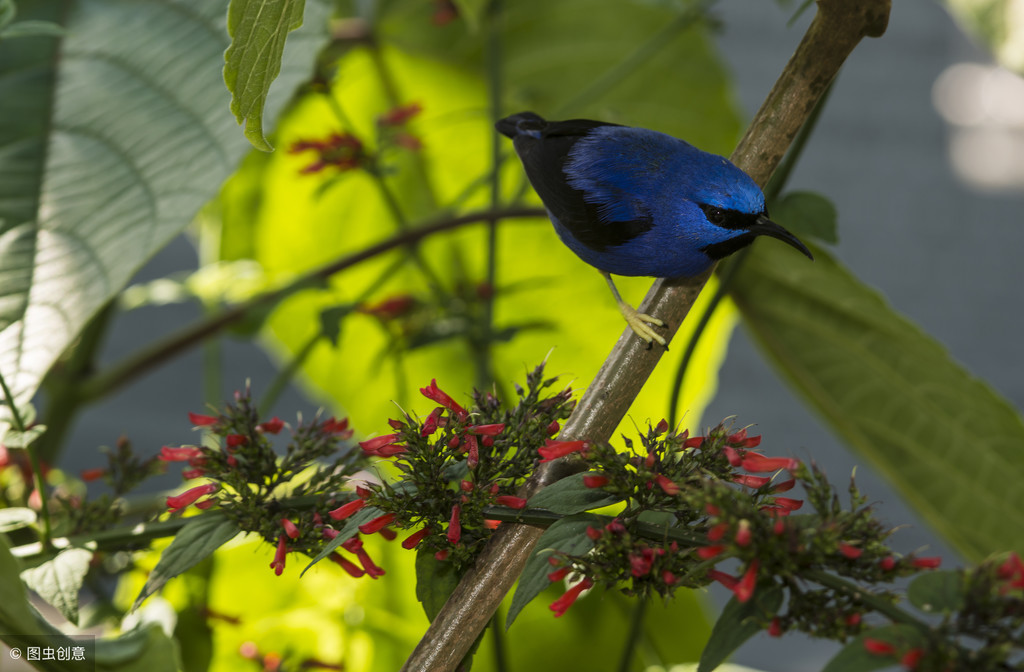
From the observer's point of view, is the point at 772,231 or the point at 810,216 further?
the point at 810,216

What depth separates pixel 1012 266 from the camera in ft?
9.63

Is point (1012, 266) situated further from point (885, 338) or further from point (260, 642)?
point (260, 642)

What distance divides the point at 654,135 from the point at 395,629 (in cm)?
45

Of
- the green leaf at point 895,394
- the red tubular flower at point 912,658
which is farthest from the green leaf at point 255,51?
the green leaf at point 895,394

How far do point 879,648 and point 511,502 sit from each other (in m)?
0.12

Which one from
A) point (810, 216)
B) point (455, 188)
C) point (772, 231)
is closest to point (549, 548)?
point (772, 231)

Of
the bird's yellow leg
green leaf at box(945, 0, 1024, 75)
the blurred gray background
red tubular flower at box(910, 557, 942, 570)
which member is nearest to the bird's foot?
the bird's yellow leg

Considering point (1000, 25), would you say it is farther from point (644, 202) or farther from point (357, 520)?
point (357, 520)

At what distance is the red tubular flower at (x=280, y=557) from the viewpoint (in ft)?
1.04

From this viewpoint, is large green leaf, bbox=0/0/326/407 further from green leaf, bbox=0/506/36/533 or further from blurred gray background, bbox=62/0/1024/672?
blurred gray background, bbox=62/0/1024/672

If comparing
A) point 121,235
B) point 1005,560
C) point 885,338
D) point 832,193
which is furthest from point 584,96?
point 832,193

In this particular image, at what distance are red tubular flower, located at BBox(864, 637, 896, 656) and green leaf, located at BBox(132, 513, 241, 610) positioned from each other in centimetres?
20

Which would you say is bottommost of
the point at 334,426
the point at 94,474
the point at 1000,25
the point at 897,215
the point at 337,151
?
the point at 94,474

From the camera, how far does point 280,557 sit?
1.05 feet
